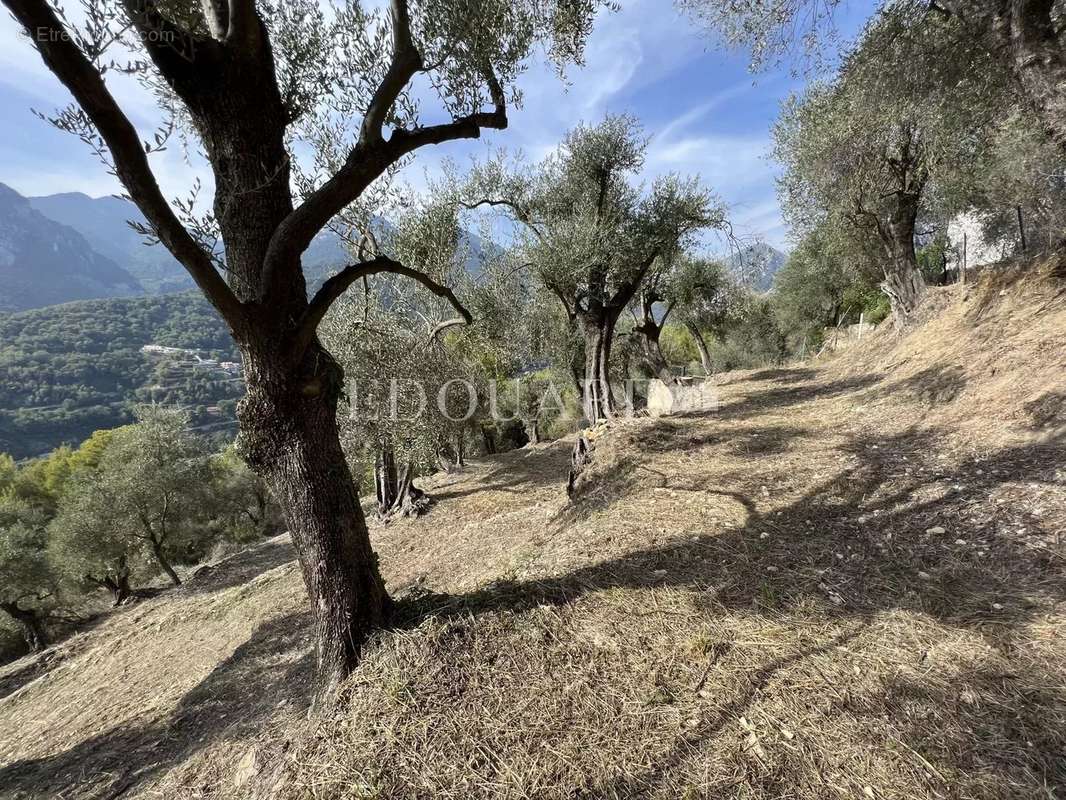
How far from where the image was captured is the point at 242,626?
22.2 feet

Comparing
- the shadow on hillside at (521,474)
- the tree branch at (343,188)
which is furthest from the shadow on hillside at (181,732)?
the shadow on hillside at (521,474)

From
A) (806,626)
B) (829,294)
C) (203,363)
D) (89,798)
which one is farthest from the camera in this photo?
(203,363)

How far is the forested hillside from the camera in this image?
57.8m

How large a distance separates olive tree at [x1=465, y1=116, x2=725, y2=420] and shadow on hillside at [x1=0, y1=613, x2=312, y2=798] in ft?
24.9

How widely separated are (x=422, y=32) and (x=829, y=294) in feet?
91.2

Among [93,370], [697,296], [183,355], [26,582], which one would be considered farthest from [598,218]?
[93,370]

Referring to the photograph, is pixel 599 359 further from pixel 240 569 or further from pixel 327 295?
pixel 240 569

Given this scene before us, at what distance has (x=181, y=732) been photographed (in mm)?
4188

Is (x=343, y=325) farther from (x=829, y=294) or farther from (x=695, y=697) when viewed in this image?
(x=829, y=294)

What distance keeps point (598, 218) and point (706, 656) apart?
8.68 m

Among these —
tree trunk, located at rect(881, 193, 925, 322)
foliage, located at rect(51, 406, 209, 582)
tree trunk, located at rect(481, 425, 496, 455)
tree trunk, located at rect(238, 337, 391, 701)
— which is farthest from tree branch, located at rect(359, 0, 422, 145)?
tree trunk, located at rect(481, 425, 496, 455)

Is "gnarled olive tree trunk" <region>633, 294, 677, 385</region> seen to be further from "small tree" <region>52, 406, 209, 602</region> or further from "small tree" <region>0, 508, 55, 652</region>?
"small tree" <region>0, 508, 55, 652</region>

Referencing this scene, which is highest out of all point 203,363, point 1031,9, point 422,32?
point 203,363

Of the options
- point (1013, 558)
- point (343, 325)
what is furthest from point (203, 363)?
point (1013, 558)
